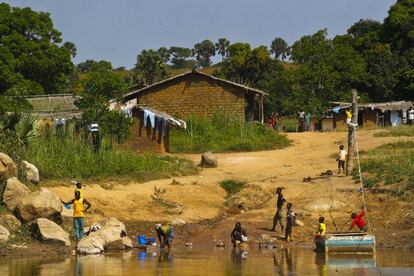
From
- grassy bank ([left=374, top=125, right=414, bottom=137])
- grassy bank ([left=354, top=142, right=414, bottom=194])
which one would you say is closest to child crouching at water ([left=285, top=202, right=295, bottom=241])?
grassy bank ([left=354, top=142, right=414, bottom=194])

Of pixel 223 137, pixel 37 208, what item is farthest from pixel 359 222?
pixel 223 137

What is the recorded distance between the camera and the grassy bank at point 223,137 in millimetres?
40438

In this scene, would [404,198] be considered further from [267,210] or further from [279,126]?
[279,126]

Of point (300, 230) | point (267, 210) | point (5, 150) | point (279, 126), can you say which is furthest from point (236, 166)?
point (279, 126)

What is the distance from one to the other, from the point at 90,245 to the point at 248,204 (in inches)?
315

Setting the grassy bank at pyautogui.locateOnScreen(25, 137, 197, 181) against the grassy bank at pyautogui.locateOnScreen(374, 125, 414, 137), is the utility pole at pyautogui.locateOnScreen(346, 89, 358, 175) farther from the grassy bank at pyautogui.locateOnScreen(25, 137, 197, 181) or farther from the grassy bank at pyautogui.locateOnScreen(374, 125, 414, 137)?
the grassy bank at pyautogui.locateOnScreen(374, 125, 414, 137)

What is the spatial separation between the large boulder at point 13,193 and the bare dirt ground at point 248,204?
8.68ft

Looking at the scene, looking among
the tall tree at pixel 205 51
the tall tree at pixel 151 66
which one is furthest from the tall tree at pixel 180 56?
the tall tree at pixel 151 66

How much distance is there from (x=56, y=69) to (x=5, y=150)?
102 ft

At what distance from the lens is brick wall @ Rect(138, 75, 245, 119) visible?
45.8m

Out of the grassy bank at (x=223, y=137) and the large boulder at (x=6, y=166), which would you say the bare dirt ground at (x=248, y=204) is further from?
the grassy bank at (x=223, y=137)

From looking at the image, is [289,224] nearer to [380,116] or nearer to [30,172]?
[30,172]

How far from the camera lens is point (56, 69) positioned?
5569 cm

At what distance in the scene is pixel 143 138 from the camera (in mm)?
37969
